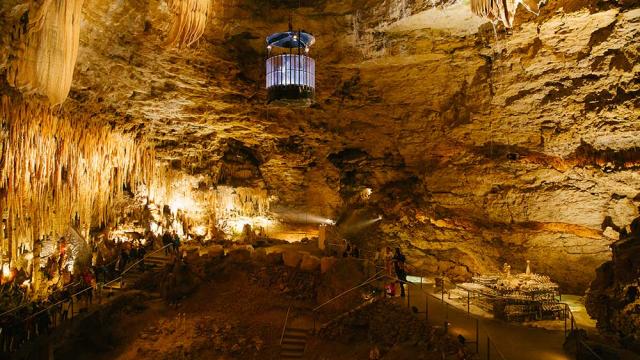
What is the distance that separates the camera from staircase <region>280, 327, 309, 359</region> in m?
9.79

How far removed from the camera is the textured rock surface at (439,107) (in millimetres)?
10008

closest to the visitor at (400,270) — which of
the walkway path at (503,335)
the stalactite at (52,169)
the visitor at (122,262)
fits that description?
the walkway path at (503,335)

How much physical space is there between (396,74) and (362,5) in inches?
110

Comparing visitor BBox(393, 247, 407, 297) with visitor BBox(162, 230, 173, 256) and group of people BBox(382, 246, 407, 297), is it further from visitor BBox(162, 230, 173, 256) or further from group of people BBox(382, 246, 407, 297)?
visitor BBox(162, 230, 173, 256)

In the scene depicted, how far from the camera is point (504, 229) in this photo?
12.4m

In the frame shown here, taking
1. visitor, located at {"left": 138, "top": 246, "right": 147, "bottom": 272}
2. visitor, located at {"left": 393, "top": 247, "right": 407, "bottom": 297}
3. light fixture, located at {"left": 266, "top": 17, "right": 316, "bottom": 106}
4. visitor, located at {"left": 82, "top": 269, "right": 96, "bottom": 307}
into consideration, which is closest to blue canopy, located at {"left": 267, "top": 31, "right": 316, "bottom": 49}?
light fixture, located at {"left": 266, "top": 17, "right": 316, "bottom": 106}

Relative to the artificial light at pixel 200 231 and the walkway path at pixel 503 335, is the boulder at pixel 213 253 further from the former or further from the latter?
the walkway path at pixel 503 335

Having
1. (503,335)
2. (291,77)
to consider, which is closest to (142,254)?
(291,77)

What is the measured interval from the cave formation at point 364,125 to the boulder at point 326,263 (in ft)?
12.8

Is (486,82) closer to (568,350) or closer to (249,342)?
(568,350)

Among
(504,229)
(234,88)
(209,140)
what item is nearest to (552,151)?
(504,229)

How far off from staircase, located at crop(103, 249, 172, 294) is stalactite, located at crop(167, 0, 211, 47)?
7487mm

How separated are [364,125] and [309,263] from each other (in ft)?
18.0

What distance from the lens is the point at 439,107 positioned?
13.3m
